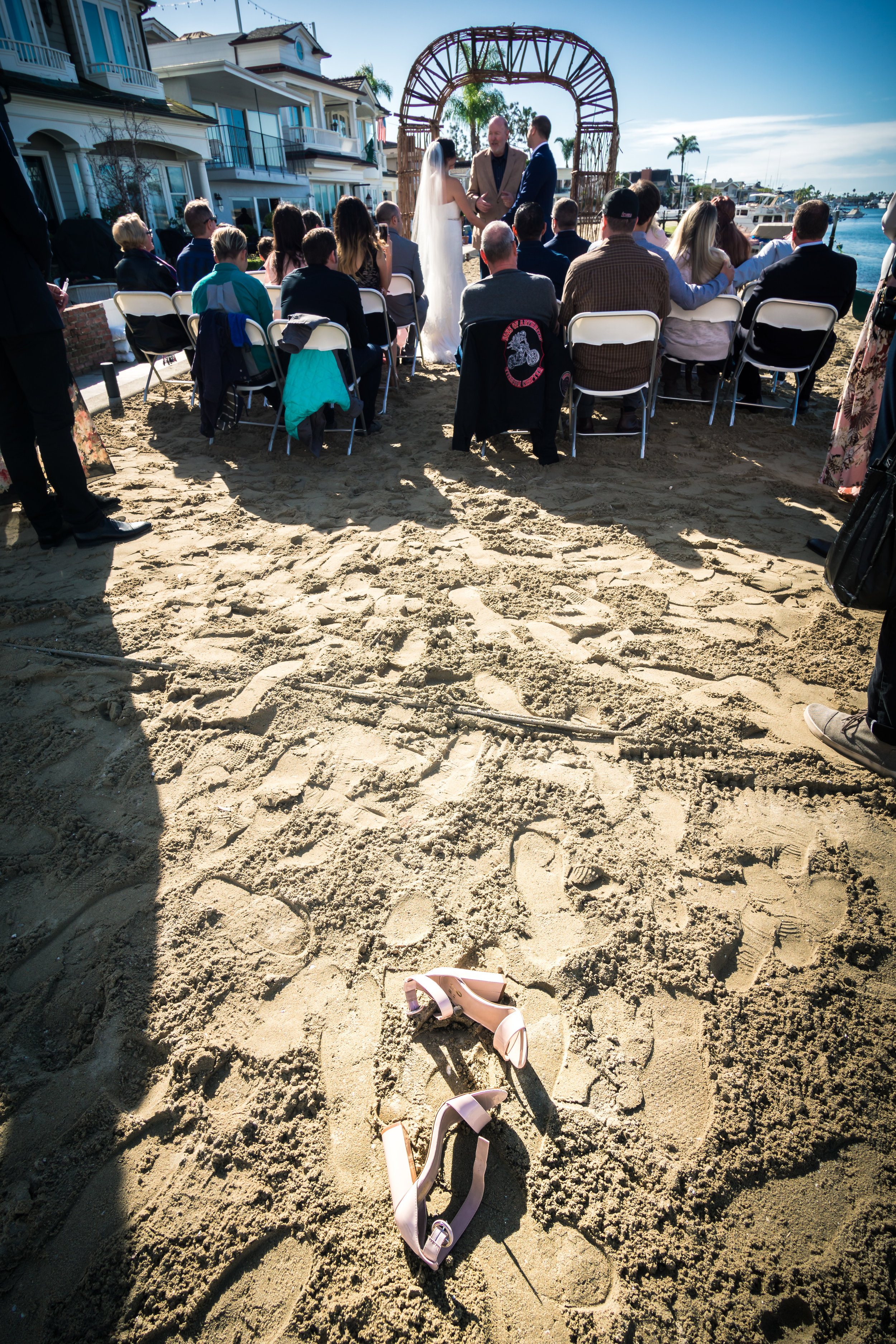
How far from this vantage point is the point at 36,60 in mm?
16578

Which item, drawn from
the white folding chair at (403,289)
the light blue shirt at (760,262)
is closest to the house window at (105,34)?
the white folding chair at (403,289)

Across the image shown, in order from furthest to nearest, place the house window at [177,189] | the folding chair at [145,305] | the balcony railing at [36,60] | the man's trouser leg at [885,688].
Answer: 1. the house window at [177,189]
2. the balcony railing at [36,60]
3. the folding chair at [145,305]
4. the man's trouser leg at [885,688]

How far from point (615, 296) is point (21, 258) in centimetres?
344

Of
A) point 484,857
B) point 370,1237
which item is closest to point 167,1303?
point 370,1237

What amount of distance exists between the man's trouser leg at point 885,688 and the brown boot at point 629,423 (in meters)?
3.27

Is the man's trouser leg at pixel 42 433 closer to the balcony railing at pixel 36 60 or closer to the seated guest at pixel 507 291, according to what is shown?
the seated guest at pixel 507 291

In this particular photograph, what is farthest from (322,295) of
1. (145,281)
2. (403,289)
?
(145,281)

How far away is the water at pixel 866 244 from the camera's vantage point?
824cm

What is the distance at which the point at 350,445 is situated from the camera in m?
4.91

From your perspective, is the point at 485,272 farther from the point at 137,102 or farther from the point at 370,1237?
the point at 137,102

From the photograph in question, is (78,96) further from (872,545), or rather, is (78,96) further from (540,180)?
(872,545)

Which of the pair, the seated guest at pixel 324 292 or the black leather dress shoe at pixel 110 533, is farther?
the seated guest at pixel 324 292

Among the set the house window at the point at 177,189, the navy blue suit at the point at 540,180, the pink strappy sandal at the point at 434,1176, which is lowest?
the pink strappy sandal at the point at 434,1176

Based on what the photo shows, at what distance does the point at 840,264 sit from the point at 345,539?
13.3 feet
